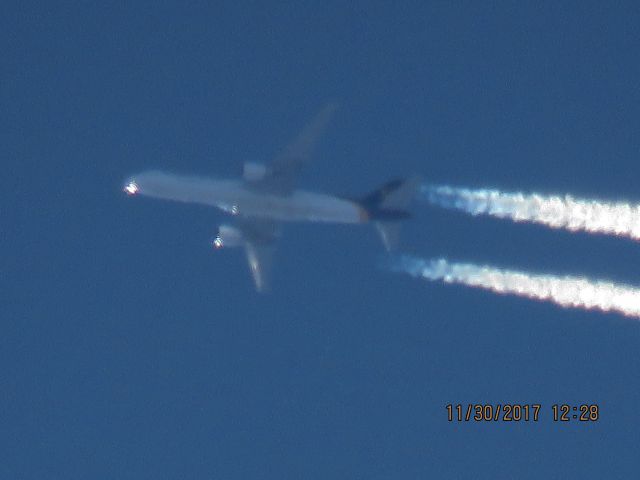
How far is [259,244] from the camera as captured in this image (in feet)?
300

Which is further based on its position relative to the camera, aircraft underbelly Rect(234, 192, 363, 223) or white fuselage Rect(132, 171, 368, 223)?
aircraft underbelly Rect(234, 192, 363, 223)

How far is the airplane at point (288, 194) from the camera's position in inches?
3282

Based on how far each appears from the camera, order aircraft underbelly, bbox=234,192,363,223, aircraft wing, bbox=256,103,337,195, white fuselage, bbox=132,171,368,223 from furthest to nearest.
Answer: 1. aircraft wing, bbox=256,103,337,195
2. aircraft underbelly, bbox=234,192,363,223
3. white fuselage, bbox=132,171,368,223

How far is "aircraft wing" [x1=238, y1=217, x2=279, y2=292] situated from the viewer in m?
90.8

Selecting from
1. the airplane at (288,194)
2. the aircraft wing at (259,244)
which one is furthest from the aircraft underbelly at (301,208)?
the aircraft wing at (259,244)

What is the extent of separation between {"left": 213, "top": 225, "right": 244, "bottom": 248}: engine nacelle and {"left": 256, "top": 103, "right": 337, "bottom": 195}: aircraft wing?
5566 mm

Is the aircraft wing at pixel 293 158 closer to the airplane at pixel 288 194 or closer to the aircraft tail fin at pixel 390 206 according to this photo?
the airplane at pixel 288 194

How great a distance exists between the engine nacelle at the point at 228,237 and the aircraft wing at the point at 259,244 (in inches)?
37.2

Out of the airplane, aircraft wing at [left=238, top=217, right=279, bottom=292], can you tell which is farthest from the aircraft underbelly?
aircraft wing at [left=238, top=217, right=279, bottom=292]

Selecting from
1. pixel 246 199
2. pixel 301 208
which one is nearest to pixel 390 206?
pixel 301 208

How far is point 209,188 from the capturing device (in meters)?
83.4

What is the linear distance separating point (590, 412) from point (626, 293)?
25.3ft

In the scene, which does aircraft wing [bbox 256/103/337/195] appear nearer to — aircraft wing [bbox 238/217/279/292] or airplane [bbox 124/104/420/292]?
airplane [bbox 124/104/420/292]

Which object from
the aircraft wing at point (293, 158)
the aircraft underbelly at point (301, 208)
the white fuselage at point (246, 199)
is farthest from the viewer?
the aircraft wing at point (293, 158)
